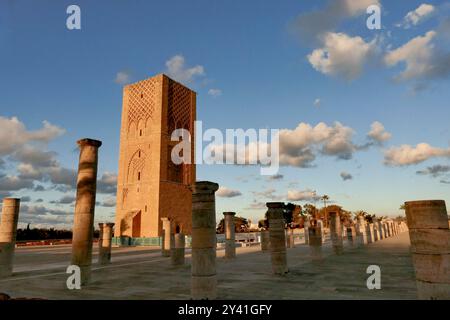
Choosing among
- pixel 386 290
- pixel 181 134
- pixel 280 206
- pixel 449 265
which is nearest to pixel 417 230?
pixel 449 265

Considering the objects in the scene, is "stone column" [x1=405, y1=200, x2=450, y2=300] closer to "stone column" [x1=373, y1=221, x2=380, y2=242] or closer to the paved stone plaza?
the paved stone plaza

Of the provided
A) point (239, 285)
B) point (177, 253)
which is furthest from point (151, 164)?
point (239, 285)

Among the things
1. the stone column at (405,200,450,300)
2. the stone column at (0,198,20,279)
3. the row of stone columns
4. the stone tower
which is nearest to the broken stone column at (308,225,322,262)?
the stone column at (405,200,450,300)

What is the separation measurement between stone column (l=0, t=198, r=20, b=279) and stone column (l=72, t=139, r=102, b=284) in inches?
130

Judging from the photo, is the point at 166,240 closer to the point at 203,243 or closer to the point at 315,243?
the point at 315,243

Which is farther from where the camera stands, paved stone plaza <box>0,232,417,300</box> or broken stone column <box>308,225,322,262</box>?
broken stone column <box>308,225,322,262</box>

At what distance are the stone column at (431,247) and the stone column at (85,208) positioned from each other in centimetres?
745

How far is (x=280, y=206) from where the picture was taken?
33.1 feet

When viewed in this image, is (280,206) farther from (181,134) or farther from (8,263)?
(181,134)

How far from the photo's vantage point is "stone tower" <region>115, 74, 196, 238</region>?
32.2 meters

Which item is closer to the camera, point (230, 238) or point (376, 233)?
point (230, 238)

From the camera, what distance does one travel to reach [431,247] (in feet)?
15.5

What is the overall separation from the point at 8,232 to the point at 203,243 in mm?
8034
